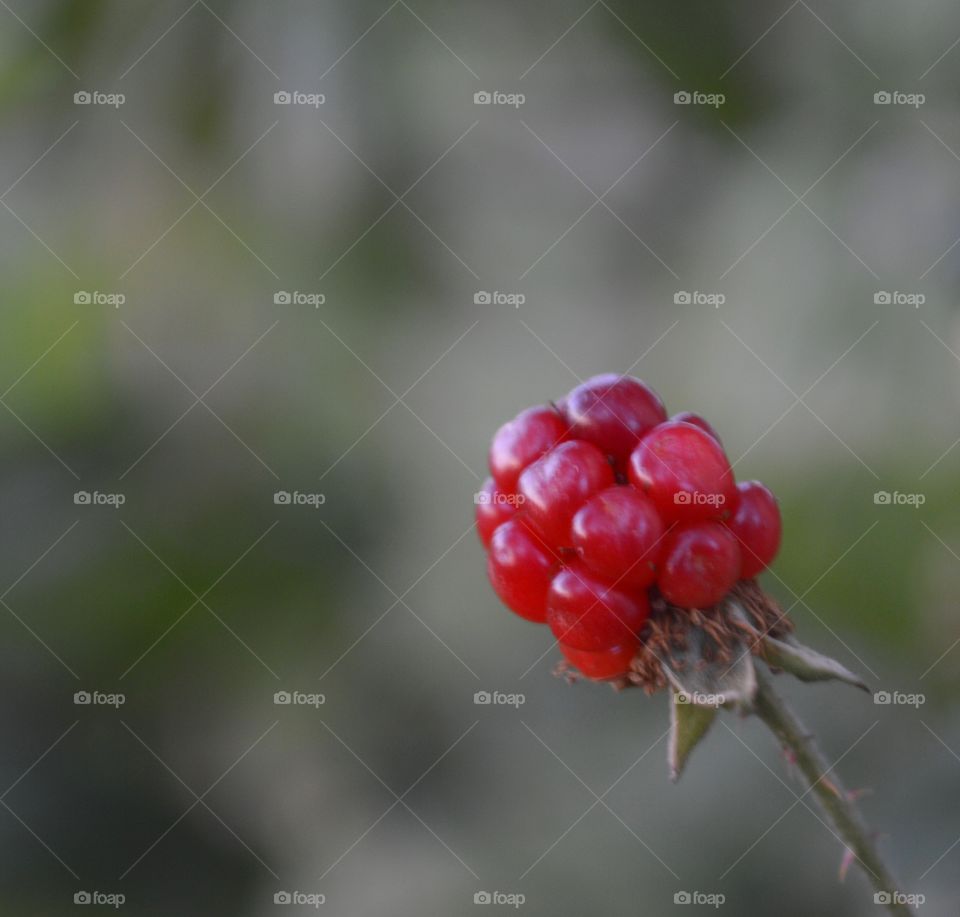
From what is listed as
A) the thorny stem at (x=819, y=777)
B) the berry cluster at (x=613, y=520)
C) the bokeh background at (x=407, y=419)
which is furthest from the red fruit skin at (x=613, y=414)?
the bokeh background at (x=407, y=419)

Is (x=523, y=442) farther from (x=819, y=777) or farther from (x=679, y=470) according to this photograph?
(x=819, y=777)

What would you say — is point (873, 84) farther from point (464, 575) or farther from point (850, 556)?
point (464, 575)

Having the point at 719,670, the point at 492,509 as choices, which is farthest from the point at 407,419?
the point at 719,670

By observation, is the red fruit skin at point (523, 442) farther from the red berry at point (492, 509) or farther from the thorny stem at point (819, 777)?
the thorny stem at point (819, 777)

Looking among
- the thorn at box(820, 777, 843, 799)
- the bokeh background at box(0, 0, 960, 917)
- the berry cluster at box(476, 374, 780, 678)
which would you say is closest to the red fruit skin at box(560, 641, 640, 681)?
the berry cluster at box(476, 374, 780, 678)

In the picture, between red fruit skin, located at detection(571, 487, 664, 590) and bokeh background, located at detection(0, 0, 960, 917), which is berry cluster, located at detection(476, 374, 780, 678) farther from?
bokeh background, located at detection(0, 0, 960, 917)

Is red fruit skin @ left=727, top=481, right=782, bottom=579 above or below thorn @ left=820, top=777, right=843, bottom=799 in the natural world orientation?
above
